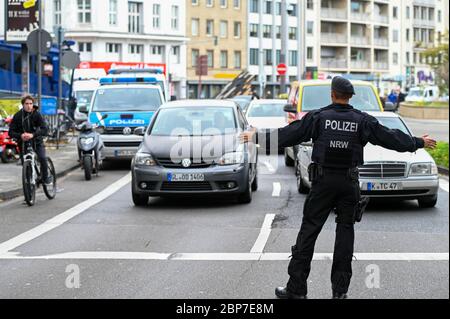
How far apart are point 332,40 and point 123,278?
15911mm

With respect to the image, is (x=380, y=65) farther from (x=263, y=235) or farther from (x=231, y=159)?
(x=263, y=235)

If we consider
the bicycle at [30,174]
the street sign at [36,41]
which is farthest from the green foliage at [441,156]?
the bicycle at [30,174]

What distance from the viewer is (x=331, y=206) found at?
689 centimetres

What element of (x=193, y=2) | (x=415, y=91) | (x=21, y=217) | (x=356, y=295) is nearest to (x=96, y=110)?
(x=21, y=217)

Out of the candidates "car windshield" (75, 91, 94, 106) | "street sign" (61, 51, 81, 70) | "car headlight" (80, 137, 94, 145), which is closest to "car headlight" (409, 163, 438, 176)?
"car headlight" (80, 137, 94, 145)

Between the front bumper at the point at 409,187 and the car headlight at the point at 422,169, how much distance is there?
0.08 metres

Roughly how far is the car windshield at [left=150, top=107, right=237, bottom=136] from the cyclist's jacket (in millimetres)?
1693

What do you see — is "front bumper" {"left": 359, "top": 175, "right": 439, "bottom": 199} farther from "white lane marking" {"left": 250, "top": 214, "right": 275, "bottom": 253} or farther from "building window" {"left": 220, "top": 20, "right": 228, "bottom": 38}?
"building window" {"left": 220, "top": 20, "right": 228, "bottom": 38}

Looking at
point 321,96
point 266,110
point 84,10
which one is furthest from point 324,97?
point 266,110

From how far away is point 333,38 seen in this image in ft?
75.0

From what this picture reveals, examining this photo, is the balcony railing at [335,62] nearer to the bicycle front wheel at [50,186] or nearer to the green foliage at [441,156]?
the green foliage at [441,156]

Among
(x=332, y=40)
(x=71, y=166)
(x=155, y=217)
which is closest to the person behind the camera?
(x=155, y=217)

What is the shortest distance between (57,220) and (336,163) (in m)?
6.50
